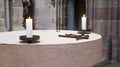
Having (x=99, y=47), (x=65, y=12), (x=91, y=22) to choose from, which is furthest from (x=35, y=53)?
(x=65, y=12)

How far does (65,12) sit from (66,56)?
3.80 m

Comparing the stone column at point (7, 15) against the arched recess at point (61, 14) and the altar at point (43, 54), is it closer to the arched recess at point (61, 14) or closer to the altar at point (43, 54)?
the arched recess at point (61, 14)

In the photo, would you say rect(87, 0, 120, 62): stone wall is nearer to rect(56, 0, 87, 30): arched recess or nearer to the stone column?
rect(56, 0, 87, 30): arched recess

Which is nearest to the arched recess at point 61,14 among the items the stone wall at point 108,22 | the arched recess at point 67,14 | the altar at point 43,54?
the arched recess at point 67,14

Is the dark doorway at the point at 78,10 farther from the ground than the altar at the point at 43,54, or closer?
farther from the ground

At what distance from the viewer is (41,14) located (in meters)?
5.62

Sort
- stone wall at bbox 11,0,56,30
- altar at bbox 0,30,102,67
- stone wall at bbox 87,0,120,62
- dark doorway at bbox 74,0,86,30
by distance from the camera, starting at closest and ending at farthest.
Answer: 1. altar at bbox 0,30,102,67
2. stone wall at bbox 87,0,120,62
3. dark doorway at bbox 74,0,86,30
4. stone wall at bbox 11,0,56,30

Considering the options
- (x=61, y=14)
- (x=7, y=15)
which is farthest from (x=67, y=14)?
(x=7, y=15)

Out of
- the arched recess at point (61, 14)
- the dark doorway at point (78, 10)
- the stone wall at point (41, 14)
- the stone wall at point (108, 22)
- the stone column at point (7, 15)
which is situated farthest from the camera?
the stone column at point (7, 15)

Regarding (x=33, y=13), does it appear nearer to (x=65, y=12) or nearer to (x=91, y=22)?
(x=65, y=12)

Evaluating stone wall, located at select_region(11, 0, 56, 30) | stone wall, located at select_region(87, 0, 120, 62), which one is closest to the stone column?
stone wall, located at select_region(11, 0, 56, 30)

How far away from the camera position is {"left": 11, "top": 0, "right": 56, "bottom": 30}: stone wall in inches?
218

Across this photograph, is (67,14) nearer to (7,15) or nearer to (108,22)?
(108,22)

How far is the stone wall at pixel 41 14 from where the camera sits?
5531 mm
